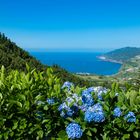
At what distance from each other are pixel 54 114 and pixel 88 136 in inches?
27.7

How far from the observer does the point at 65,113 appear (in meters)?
6.63

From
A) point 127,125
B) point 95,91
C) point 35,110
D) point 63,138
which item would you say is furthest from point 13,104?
point 127,125

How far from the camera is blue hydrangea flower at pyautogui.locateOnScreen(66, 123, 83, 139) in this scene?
627cm

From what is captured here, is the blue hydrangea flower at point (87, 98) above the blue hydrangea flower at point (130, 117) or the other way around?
above

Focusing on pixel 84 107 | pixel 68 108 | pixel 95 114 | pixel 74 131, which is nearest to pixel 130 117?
pixel 95 114

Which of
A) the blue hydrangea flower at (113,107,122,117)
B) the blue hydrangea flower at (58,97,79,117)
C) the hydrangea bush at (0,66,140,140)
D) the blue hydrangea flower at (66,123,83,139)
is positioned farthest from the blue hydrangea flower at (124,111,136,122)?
the blue hydrangea flower at (58,97,79,117)

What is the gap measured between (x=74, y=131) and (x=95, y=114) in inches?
17.0

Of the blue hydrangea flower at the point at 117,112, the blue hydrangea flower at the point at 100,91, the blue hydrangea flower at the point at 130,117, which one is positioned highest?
the blue hydrangea flower at the point at 100,91

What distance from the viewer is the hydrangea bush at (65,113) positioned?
21.0ft

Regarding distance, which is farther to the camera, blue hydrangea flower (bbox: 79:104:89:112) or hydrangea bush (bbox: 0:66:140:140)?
blue hydrangea flower (bbox: 79:104:89:112)

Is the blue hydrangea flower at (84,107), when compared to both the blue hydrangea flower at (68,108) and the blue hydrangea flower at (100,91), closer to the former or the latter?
the blue hydrangea flower at (68,108)

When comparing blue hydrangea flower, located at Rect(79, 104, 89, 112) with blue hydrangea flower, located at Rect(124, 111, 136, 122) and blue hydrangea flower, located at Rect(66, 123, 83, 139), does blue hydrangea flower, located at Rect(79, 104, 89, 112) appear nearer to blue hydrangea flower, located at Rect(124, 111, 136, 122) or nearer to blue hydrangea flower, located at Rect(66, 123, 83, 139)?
blue hydrangea flower, located at Rect(66, 123, 83, 139)

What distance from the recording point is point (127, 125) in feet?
21.0

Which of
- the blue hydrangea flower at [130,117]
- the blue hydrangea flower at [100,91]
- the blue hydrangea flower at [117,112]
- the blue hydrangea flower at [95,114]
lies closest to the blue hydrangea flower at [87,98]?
the blue hydrangea flower at [100,91]
